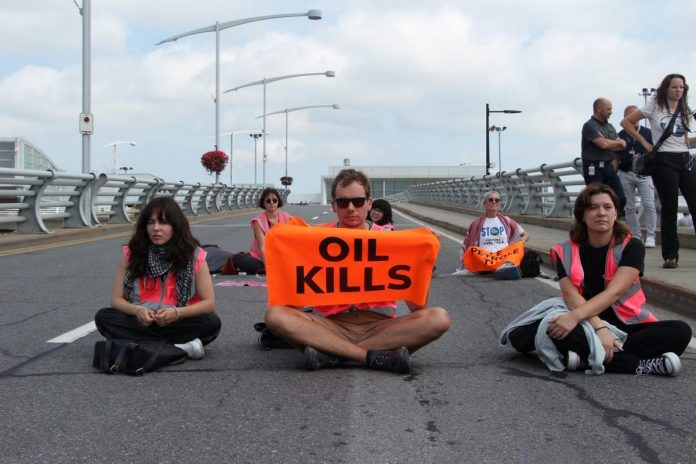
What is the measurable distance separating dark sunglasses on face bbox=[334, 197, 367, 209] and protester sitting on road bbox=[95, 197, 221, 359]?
977 millimetres

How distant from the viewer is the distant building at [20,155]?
63.0 metres

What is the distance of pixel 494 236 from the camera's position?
426 inches

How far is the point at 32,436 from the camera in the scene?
12.2ft

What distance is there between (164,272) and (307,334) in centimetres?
105

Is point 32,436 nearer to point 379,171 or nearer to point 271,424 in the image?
point 271,424

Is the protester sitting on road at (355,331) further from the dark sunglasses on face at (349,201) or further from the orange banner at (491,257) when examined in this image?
the orange banner at (491,257)

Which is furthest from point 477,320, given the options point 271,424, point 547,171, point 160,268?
point 547,171

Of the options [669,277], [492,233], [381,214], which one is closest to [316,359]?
[669,277]

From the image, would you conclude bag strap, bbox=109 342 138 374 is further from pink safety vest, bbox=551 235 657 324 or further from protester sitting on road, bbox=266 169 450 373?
pink safety vest, bbox=551 235 657 324

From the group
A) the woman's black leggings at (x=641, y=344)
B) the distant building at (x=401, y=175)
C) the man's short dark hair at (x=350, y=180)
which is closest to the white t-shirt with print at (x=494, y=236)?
the woman's black leggings at (x=641, y=344)

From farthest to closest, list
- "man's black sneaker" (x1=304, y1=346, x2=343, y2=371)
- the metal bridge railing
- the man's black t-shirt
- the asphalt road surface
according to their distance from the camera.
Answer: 1. the metal bridge railing
2. the man's black t-shirt
3. "man's black sneaker" (x1=304, y1=346, x2=343, y2=371)
4. the asphalt road surface

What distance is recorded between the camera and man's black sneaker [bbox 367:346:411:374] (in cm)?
496

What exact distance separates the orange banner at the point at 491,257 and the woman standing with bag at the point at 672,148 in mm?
1995

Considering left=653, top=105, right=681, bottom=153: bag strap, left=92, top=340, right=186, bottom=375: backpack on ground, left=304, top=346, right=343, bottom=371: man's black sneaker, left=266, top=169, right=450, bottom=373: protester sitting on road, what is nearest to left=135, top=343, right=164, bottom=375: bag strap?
left=92, top=340, right=186, bottom=375: backpack on ground
